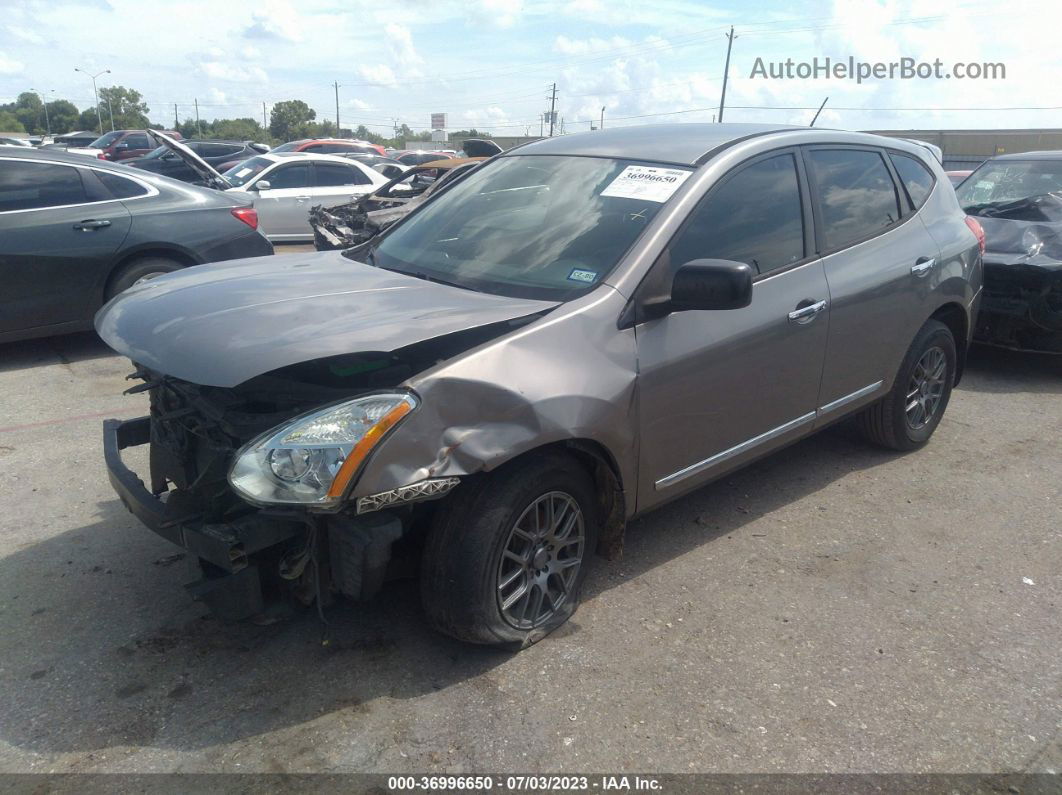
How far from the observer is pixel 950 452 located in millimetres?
5176

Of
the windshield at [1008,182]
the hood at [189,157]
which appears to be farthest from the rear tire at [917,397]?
the hood at [189,157]

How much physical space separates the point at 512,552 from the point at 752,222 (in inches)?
72.0

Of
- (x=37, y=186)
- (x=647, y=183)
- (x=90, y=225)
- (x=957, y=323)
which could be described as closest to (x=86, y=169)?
(x=37, y=186)

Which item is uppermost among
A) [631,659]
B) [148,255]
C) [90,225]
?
[90,225]

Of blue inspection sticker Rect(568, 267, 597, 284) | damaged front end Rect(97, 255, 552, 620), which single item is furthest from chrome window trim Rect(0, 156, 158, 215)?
blue inspection sticker Rect(568, 267, 597, 284)

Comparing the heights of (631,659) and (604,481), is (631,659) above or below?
below

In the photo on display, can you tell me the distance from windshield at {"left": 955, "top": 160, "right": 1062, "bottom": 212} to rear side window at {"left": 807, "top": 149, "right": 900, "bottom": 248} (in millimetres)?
3812

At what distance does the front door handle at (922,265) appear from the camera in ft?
14.8

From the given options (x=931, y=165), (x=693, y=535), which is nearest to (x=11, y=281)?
(x=693, y=535)

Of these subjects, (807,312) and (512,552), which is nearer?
(512,552)

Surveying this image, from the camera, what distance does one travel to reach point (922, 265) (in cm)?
457

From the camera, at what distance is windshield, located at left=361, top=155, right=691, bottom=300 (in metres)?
3.37

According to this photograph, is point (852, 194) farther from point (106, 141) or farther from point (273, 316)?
point (106, 141)

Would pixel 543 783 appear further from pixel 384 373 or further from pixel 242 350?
pixel 242 350
